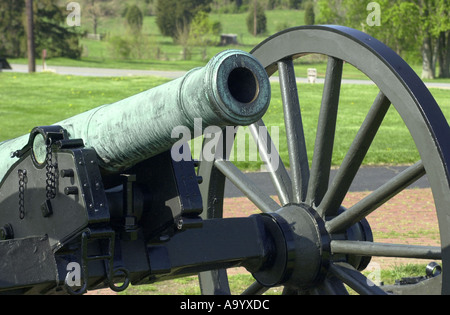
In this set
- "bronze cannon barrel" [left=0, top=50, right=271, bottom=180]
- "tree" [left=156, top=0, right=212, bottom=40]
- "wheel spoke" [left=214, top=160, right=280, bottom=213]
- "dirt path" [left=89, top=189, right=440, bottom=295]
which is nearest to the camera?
"bronze cannon barrel" [left=0, top=50, right=271, bottom=180]

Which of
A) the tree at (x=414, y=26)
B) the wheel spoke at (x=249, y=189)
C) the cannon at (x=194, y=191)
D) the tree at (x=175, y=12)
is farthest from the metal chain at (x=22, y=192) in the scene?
the tree at (x=175, y=12)

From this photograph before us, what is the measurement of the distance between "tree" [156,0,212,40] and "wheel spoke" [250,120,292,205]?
58381mm

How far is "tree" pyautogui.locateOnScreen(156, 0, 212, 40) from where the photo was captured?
6322 cm

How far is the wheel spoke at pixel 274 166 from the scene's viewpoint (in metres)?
3.88

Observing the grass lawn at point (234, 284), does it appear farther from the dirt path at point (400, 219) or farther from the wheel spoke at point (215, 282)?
the wheel spoke at point (215, 282)

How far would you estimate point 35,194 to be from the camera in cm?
307

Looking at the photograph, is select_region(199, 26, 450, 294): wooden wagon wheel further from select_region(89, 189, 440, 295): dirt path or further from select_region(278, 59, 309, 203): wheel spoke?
select_region(89, 189, 440, 295): dirt path

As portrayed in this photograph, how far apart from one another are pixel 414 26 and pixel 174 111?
32.2 meters

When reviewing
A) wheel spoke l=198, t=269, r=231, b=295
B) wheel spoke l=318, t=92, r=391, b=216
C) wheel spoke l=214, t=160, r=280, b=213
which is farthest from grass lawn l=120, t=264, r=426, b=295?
wheel spoke l=318, t=92, r=391, b=216

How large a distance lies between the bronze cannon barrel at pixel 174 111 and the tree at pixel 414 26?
2777 centimetres

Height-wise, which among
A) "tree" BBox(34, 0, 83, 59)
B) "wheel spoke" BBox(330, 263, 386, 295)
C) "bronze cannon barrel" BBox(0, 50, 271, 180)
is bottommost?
"tree" BBox(34, 0, 83, 59)

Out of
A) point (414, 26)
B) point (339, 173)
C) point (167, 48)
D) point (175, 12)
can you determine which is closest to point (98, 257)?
point (339, 173)

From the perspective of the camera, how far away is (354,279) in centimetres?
334
